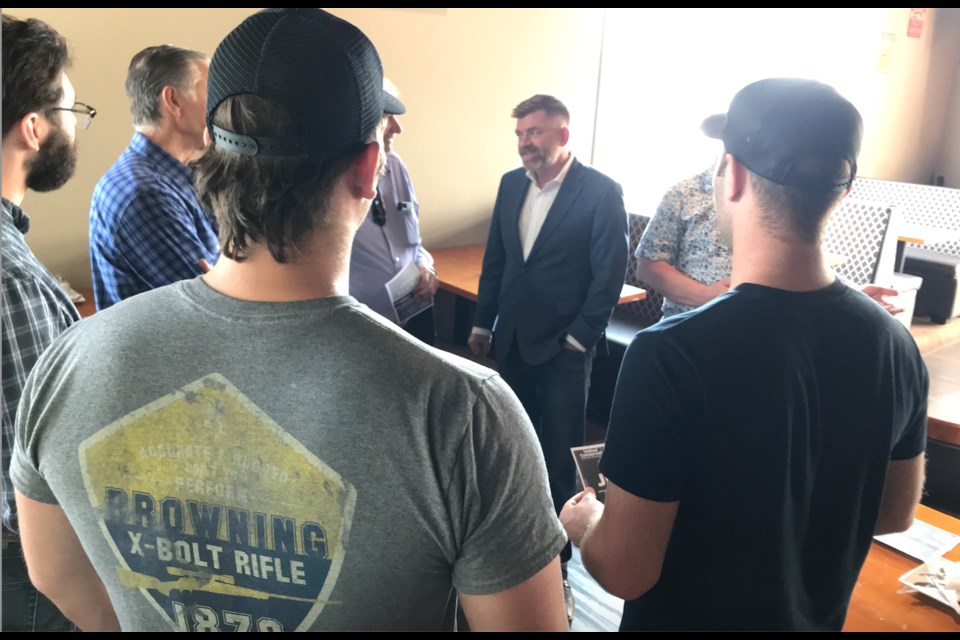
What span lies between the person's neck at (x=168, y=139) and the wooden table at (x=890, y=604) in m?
1.93

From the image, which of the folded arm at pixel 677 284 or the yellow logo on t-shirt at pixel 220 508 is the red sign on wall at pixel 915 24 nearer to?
the folded arm at pixel 677 284

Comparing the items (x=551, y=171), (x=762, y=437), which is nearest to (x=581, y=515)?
(x=762, y=437)

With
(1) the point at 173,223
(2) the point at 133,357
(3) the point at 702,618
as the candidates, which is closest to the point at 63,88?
(1) the point at 173,223

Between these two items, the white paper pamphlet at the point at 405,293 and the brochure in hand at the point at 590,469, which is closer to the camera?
the brochure in hand at the point at 590,469

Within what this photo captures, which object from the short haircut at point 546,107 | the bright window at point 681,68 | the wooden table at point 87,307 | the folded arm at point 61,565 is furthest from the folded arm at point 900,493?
the bright window at point 681,68

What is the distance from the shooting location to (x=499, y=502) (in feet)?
2.40

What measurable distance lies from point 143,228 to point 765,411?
1.58 m

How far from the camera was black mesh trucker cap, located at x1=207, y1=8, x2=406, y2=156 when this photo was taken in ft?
2.38

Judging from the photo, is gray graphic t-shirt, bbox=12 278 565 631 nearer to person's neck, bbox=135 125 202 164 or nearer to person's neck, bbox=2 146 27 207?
person's neck, bbox=2 146 27 207

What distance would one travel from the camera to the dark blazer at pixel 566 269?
2.69 meters

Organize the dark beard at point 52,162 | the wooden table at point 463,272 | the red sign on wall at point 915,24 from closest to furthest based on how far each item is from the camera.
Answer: the dark beard at point 52,162 < the wooden table at point 463,272 < the red sign on wall at point 915,24

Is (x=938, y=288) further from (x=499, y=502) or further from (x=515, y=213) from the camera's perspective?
(x=499, y=502)

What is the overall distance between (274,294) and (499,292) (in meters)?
2.34

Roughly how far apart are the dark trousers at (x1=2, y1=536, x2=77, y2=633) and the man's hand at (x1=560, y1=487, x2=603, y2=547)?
1008 millimetres
